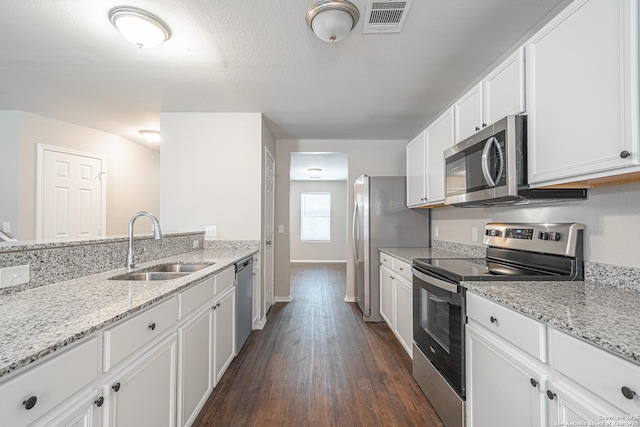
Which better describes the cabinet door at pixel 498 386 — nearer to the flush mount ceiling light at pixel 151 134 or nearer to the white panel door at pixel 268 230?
the white panel door at pixel 268 230

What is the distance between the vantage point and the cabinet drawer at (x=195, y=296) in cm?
152

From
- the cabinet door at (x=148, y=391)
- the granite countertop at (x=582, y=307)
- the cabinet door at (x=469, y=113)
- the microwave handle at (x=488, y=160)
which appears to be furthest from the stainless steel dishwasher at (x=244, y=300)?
the cabinet door at (x=469, y=113)

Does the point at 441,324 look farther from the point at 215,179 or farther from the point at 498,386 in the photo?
the point at 215,179

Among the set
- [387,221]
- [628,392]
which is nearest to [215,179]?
[387,221]

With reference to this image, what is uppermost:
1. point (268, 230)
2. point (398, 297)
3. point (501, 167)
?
point (501, 167)

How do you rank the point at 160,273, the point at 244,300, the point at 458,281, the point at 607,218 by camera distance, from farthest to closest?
the point at 244,300, the point at 160,273, the point at 458,281, the point at 607,218

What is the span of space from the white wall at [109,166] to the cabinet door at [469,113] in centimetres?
460

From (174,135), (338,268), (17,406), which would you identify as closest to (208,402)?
(17,406)

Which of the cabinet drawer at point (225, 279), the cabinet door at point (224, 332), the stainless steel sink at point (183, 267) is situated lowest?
the cabinet door at point (224, 332)

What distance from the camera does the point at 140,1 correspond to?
5.24 feet

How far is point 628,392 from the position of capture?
0.73 m

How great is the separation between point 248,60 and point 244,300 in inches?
79.3

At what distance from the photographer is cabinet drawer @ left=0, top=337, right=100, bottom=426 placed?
665 mm

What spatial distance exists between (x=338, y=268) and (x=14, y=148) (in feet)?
20.1
